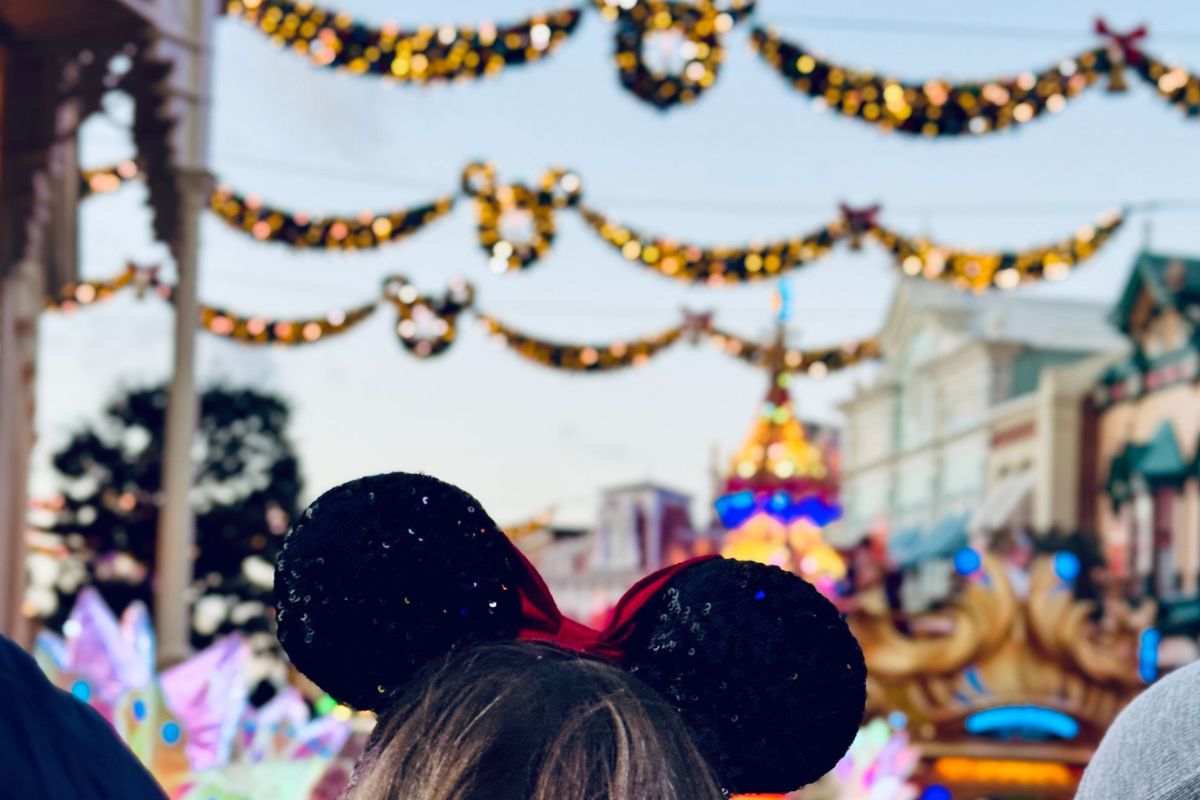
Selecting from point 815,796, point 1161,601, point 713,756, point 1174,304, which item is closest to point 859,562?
point 1161,601

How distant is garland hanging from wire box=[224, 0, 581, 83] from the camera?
8.55 metres

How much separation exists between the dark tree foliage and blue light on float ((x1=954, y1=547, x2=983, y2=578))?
437 inches

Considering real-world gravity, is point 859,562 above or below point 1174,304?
below

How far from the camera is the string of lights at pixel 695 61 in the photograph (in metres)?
8.20

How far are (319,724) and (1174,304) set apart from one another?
85.0 ft

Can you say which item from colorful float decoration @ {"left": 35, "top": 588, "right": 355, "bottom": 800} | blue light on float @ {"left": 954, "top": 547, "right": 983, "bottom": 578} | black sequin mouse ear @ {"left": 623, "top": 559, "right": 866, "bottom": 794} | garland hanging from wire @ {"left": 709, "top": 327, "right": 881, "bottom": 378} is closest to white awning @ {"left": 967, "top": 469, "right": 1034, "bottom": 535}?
garland hanging from wire @ {"left": 709, "top": 327, "right": 881, "bottom": 378}

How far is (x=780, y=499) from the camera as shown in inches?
520

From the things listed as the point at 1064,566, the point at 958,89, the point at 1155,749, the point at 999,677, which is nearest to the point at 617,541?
the point at 1064,566

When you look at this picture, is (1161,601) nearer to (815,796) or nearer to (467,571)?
(815,796)

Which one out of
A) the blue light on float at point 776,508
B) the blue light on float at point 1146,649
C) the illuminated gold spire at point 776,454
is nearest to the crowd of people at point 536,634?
the blue light on float at point 1146,649

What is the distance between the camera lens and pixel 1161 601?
26.9m

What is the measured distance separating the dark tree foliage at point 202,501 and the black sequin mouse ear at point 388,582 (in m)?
18.9

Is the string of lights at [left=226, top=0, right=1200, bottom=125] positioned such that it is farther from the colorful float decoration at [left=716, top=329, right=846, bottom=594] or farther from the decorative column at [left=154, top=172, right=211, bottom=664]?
the colorful float decoration at [left=716, top=329, right=846, bottom=594]

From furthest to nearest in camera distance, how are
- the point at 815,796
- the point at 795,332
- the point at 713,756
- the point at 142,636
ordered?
the point at 795,332 → the point at 815,796 → the point at 142,636 → the point at 713,756
